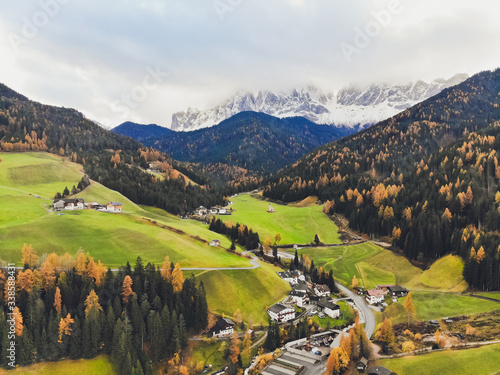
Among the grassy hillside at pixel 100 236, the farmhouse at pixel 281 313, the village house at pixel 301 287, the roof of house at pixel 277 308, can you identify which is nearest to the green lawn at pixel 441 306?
the village house at pixel 301 287

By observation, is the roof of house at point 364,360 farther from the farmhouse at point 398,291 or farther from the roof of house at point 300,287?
the farmhouse at point 398,291

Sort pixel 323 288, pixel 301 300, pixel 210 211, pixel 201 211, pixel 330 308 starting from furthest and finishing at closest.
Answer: pixel 210 211 < pixel 201 211 < pixel 323 288 < pixel 301 300 < pixel 330 308

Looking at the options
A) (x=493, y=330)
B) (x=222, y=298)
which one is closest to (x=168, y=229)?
(x=222, y=298)

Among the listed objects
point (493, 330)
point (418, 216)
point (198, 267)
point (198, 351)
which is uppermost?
point (418, 216)

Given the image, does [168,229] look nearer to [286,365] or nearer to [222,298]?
[222,298]

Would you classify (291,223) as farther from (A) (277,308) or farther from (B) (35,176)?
(B) (35,176)

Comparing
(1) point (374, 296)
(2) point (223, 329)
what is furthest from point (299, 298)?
(2) point (223, 329)
